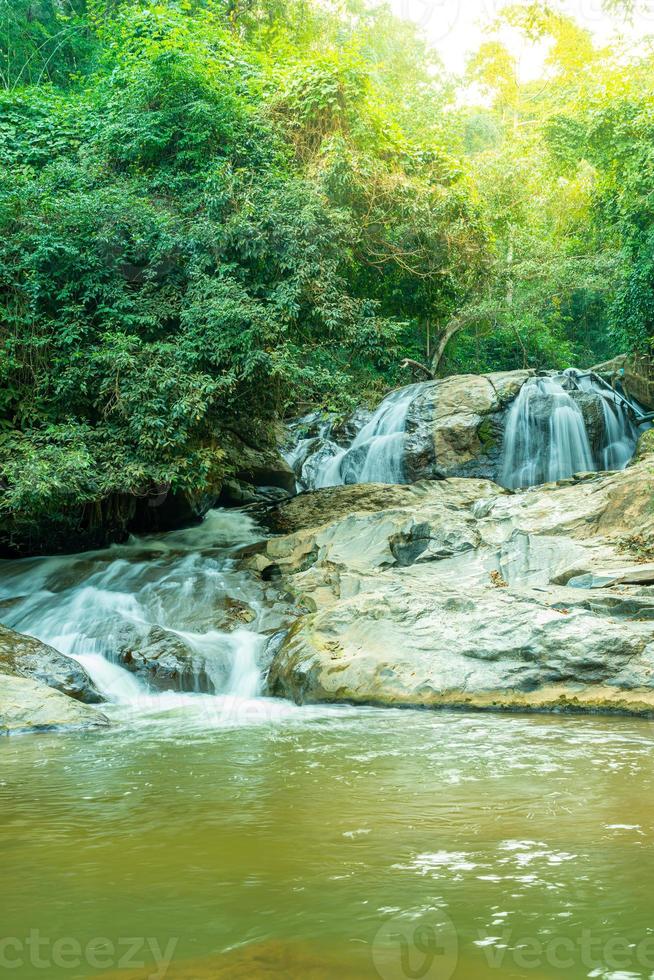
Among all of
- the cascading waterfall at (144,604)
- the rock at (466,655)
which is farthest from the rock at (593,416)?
the rock at (466,655)

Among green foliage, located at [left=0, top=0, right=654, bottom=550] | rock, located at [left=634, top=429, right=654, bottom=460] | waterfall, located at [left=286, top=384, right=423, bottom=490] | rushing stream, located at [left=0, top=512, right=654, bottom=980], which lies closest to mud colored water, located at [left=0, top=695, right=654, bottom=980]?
rushing stream, located at [left=0, top=512, right=654, bottom=980]

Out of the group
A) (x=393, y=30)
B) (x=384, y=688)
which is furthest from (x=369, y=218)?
(x=393, y=30)

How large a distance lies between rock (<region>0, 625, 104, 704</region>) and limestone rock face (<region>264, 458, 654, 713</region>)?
172 centimetres

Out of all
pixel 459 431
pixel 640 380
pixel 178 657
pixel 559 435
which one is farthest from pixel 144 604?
pixel 640 380

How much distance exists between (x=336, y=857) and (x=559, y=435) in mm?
12466

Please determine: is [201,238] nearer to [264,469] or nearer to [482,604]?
[264,469]

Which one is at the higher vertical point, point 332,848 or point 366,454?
point 366,454

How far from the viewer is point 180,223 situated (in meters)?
11.9

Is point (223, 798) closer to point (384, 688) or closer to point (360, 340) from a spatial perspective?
point (384, 688)

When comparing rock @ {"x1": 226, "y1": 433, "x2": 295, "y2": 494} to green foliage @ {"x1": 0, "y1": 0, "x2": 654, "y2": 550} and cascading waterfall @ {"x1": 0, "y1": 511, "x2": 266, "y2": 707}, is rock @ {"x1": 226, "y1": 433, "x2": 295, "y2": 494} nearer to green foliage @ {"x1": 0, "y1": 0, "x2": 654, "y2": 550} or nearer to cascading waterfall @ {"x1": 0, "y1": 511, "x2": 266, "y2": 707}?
green foliage @ {"x1": 0, "y1": 0, "x2": 654, "y2": 550}

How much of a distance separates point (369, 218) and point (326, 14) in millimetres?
12116

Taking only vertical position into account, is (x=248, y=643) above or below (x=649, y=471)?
below

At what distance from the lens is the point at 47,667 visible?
7.39 metres

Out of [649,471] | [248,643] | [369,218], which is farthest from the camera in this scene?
[369,218]
